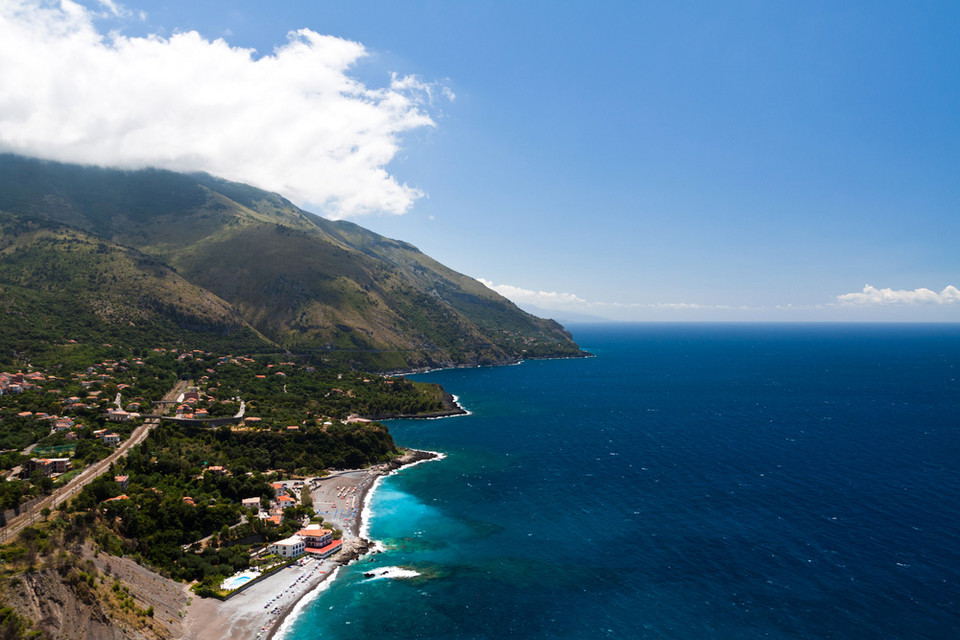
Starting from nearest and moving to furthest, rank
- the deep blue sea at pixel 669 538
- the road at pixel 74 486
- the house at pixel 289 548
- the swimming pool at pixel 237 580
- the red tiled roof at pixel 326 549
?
the road at pixel 74 486 → the deep blue sea at pixel 669 538 → the swimming pool at pixel 237 580 → the house at pixel 289 548 → the red tiled roof at pixel 326 549

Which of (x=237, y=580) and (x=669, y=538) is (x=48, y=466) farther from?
(x=669, y=538)

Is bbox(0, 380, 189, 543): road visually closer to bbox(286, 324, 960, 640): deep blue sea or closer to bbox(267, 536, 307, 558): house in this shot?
bbox(267, 536, 307, 558): house

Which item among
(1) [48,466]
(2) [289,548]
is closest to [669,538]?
(2) [289,548]

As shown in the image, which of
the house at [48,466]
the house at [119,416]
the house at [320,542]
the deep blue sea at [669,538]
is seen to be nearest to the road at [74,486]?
the house at [48,466]

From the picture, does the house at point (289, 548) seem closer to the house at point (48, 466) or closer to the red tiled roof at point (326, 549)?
the red tiled roof at point (326, 549)

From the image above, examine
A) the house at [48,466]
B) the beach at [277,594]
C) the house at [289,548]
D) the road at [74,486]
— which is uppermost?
the house at [48,466]

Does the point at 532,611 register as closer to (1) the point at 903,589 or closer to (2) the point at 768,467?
(1) the point at 903,589
